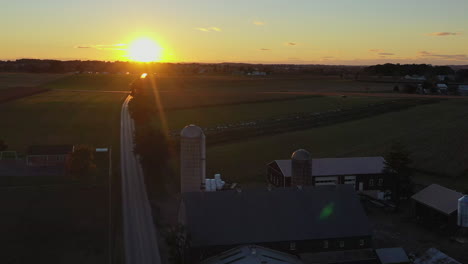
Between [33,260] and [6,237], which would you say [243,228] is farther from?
[6,237]

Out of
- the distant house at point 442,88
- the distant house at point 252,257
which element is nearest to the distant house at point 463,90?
the distant house at point 442,88

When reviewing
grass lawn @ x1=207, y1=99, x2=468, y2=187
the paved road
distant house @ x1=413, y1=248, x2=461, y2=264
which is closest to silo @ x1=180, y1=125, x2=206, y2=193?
the paved road

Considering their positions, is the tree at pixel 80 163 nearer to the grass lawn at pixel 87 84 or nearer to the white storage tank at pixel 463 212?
the white storage tank at pixel 463 212

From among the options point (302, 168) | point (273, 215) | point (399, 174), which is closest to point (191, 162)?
point (302, 168)

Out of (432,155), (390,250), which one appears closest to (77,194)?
(390,250)

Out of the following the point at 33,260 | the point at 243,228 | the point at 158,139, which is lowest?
the point at 33,260

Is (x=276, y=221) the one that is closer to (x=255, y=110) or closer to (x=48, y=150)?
(x=48, y=150)
